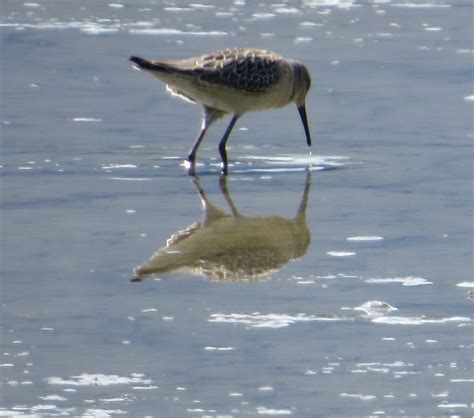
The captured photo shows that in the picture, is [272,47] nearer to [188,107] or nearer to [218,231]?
[188,107]

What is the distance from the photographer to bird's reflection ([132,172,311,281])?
23.6 feet

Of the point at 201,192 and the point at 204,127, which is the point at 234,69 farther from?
the point at 201,192

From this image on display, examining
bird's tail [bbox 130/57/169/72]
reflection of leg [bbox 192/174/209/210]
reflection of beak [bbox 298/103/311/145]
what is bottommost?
reflection of beak [bbox 298/103/311/145]

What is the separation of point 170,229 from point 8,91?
4.83 m

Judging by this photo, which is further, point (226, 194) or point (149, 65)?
point (149, 65)

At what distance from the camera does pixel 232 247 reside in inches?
301

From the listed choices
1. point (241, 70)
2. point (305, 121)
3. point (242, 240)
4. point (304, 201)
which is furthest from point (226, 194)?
point (305, 121)

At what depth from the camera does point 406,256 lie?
752cm

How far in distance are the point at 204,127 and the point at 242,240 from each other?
2.73m

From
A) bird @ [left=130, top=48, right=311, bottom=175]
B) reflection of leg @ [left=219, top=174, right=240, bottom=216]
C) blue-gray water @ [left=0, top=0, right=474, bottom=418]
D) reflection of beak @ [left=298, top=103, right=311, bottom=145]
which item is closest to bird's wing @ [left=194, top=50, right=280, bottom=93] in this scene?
bird @ [left=130, top=48, right=311, bottom=175]

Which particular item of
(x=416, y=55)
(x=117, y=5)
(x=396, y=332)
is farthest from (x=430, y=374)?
A: (x=117, y=5)

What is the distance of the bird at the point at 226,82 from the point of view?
10219 millimetres

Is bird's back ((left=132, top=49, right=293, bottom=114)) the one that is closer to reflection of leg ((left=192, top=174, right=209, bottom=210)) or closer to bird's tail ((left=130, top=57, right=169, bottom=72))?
bird's tail ((left=130, top=57, right=169, bottom=72))

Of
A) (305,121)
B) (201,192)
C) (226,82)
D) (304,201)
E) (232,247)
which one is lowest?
(305,121)
